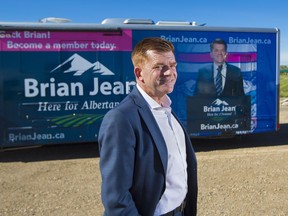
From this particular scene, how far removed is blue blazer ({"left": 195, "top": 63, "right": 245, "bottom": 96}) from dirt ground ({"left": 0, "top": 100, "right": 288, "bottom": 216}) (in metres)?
1.35

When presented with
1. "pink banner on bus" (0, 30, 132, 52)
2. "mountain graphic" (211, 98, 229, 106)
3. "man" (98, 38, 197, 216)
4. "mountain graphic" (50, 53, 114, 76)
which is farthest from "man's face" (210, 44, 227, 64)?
"man" (98, 38, 197, 216)

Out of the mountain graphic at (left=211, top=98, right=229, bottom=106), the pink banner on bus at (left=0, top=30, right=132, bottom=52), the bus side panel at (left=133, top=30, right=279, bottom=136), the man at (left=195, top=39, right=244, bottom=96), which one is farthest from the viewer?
the mountain graphic at (left=211, top=98, right=229, bottom=106)

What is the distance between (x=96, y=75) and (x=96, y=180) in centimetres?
242

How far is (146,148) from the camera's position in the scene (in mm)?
1756

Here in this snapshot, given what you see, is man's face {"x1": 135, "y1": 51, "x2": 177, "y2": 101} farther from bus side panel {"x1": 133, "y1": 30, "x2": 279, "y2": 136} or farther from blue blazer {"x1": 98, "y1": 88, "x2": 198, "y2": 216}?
bus side panel {"x1": 133, "y1": 30, "x2": 279, "y2": 136}

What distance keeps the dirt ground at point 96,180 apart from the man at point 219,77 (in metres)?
1.37

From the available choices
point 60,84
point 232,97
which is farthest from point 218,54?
point 60,84

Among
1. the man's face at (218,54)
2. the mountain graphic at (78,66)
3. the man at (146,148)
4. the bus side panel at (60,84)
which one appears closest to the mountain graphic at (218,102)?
the man's face at (218,54)

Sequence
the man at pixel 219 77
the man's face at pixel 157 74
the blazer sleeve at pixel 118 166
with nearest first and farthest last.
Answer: the blazer sleeve at pixel 118 166, the man's face at pixel 157 74, the man at pixel 219 77

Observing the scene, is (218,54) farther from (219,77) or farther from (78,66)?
(78,66)

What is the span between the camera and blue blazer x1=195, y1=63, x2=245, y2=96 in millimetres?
8305

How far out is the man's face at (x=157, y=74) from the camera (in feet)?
6.09

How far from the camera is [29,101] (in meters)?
7.35

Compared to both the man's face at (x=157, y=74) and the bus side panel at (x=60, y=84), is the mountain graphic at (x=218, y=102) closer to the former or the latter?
the bus side panel at (x=60, y=84)
